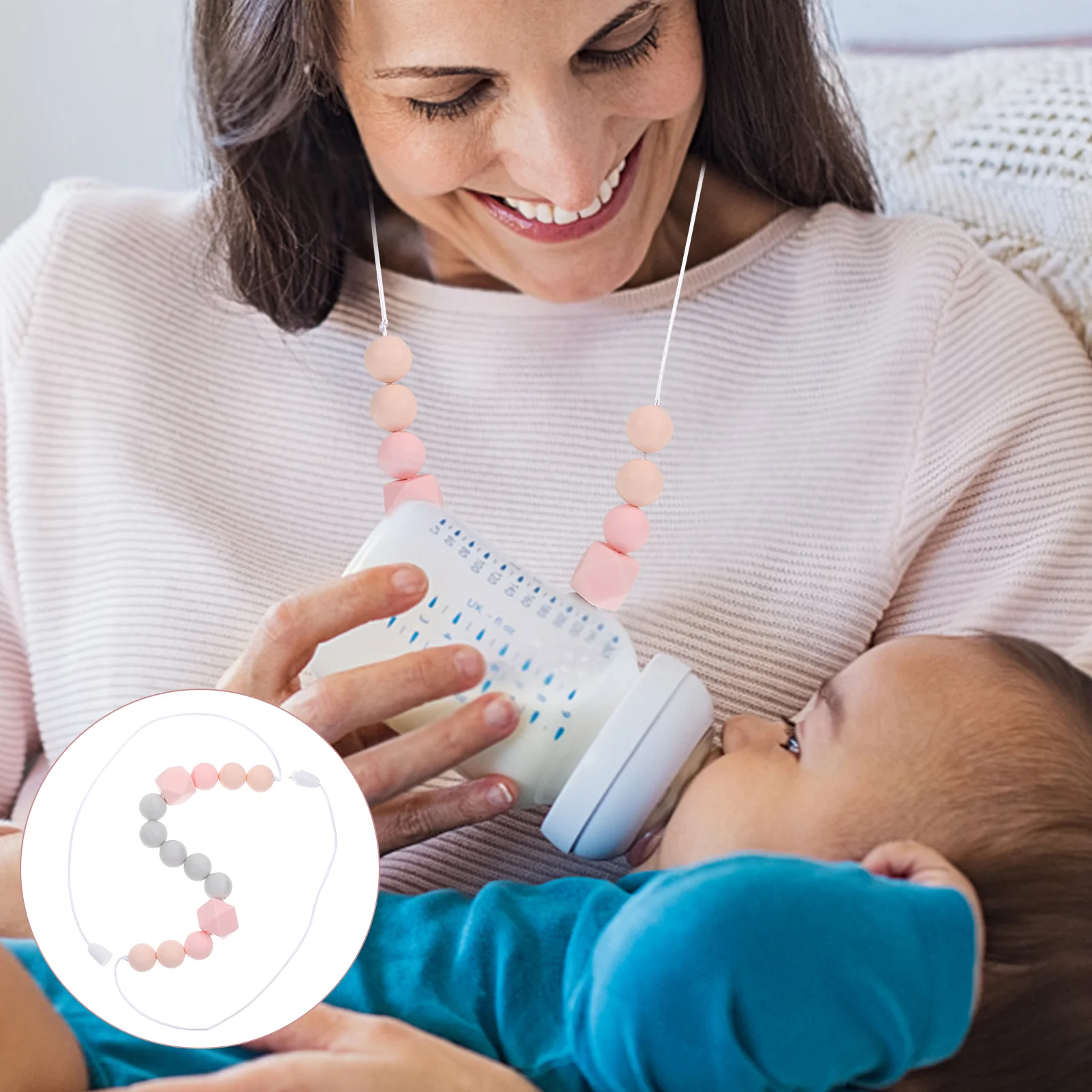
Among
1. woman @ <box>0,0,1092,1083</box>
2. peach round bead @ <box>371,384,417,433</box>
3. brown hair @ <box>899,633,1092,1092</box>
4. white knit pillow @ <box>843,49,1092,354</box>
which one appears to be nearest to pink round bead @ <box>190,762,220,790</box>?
woman @ <box>0,0,1092,1083</box>

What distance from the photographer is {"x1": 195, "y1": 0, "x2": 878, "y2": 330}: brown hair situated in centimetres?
96

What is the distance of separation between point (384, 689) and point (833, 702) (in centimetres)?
25

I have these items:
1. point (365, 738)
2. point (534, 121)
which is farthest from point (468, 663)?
point (534, 121)

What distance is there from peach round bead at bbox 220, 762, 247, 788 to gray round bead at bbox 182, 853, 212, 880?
0.10ft

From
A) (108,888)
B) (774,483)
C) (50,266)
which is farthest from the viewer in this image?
(50,266)

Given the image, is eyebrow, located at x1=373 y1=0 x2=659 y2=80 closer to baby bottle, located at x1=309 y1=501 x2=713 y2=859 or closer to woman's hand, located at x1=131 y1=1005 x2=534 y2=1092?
baby bottle, located at x1=309 y1=501 x2=713 y2=859

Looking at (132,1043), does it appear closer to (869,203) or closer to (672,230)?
(672,230)

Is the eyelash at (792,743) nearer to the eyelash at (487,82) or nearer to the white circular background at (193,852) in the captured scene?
the white circular background at (193,852)

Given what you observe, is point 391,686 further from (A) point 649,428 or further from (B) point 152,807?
(A) point 649,428

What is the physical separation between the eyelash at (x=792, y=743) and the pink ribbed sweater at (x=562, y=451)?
0.41 feet

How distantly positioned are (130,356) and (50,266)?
108mm

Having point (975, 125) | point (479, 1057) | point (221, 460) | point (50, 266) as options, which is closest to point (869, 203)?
point (975, 125)

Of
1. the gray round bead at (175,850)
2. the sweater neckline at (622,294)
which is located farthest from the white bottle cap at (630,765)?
the sweater neckline at (622,294)

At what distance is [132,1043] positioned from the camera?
60 cm
